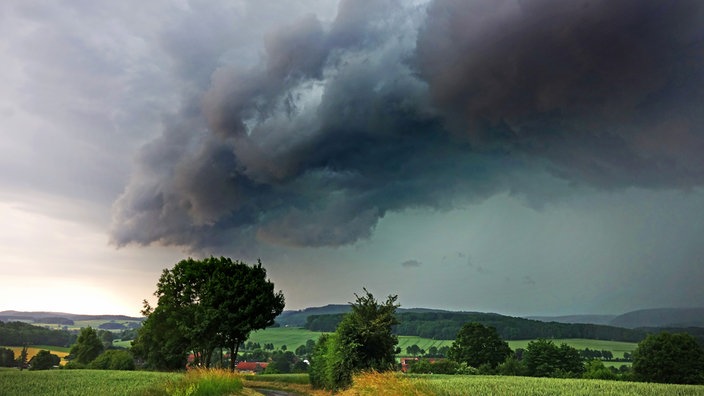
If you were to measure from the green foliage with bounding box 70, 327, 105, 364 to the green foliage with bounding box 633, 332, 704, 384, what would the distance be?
90.0 m

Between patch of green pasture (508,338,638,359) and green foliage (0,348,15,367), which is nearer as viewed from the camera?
green foliage (0,348,15,367)

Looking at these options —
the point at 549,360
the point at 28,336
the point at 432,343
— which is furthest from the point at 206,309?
the point at 432,343

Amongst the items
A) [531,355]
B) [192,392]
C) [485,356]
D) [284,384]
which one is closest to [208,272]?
[284,384]

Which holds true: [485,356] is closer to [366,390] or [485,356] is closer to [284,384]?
[284,384]

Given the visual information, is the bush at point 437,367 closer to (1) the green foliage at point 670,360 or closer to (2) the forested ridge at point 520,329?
(1) the green foliage at point 670,360

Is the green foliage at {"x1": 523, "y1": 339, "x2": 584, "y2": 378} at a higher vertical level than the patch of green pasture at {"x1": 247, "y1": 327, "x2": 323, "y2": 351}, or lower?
higher

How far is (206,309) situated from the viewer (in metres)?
48.0

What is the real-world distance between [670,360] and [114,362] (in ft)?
254

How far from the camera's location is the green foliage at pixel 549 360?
71.9 m

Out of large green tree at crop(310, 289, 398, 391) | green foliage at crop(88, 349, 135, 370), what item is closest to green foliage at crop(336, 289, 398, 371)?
large green tree at crop(310, 289, 398, 391)

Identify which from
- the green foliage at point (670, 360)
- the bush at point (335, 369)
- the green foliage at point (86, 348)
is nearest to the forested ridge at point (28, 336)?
the green foliage at point (86, 348)

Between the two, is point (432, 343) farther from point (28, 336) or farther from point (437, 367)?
point (28, 336)

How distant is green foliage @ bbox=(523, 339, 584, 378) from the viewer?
71875 millimetres

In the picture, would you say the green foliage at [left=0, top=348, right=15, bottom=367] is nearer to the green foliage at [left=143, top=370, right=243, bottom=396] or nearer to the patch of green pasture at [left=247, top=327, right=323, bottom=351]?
the patch of green pasture at [left=247, top=327, right=323, bottom=351]
